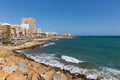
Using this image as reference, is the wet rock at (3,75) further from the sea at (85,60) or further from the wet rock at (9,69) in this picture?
the sea at (85,60)

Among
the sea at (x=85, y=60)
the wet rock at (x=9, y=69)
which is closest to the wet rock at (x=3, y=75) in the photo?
the wet rock at (x=9, y=69)

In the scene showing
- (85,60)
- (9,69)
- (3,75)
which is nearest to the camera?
(3,75)

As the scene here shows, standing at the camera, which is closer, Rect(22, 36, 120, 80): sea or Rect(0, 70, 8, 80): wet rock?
Rect(0, 70, 8, 80): wet rock

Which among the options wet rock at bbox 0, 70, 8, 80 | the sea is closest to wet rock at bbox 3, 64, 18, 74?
wet rock at bbox 0, 70, 8, 80

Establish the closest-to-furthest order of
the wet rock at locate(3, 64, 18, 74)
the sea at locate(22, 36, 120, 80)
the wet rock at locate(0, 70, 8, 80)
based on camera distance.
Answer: the wet rock at locate(0, 70, 8, 80) → the wet rock at locate(3, 64, 18, 74) → the sea at locate(22, 36, 120, 80)

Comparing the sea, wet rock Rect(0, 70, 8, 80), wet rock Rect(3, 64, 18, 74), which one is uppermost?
wet rock Rect(3, 64, 18, 74)

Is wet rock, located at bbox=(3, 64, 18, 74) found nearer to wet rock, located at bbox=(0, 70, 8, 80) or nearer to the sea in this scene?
wet rock, located at bbox=(0, 70, 8, 80)

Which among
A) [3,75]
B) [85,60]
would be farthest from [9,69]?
[85,60]

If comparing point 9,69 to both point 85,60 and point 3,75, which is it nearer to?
point 3,75

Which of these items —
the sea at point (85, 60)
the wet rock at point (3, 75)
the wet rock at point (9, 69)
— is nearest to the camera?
the wet rock at point (3, 75)

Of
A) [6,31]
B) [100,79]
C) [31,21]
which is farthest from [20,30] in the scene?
[100,79]

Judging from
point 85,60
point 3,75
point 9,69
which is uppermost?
point 9,69

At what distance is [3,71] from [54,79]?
10.4ft

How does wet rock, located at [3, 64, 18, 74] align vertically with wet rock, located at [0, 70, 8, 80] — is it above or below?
above
